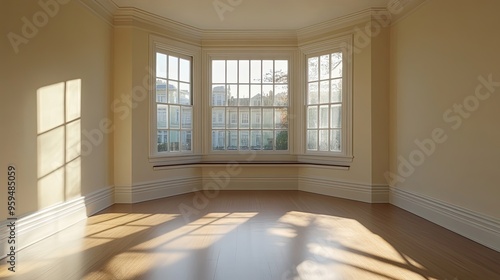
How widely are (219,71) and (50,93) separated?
319 centimetres

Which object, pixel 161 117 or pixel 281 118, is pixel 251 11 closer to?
pixel 281 118

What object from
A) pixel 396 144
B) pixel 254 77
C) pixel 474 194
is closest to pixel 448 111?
pixel 474 194

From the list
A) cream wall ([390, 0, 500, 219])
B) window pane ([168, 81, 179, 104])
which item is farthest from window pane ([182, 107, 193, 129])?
cream wall ([390, 0, 500, 219])

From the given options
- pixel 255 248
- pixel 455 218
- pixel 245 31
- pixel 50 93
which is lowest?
pixel 255 248

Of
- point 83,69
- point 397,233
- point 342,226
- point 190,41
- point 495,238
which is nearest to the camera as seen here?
point 495,238

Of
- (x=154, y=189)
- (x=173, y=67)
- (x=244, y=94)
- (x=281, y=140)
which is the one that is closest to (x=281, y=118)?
(x=281, y=140)

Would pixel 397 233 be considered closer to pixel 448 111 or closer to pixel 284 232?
pixel 284 232

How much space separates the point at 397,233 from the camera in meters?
3.57

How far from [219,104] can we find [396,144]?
10.1 ft

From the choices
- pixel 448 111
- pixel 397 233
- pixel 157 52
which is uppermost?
pixel 157 52

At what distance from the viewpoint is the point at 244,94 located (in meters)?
6.30

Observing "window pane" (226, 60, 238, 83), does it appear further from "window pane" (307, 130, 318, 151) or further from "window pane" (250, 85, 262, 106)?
"window pane" (307, 130, 318, 151)

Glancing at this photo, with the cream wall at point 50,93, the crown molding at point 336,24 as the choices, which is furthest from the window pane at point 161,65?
the crown molding at point 336,24

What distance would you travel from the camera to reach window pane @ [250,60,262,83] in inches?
246
